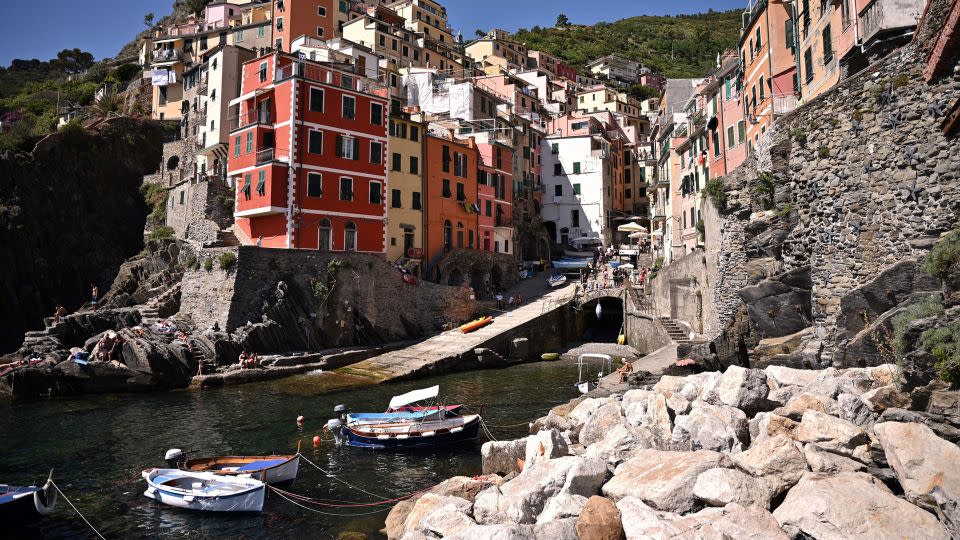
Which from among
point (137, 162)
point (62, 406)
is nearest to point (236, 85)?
point (137, 162)

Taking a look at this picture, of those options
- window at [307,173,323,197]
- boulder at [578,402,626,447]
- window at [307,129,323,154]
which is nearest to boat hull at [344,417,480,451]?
boulder at [578,402,626,447]

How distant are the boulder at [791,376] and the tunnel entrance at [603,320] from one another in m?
33.1

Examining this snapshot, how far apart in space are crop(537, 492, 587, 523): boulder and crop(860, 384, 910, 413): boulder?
19.7 ft

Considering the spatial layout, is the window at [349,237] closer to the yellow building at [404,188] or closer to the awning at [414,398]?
the yellow building at [404,188]

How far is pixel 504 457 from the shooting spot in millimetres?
15789

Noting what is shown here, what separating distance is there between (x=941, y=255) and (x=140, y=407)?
2923cm

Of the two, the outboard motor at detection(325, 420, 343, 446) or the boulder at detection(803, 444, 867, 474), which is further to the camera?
the outboard motor at detection(325, 420, 343, 446)

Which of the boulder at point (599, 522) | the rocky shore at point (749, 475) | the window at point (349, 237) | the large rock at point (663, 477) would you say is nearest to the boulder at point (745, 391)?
the rocky shore at point (749, 475)

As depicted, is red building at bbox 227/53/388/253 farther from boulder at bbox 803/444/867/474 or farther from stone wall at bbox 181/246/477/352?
boulder at bbox 803/444/867/474

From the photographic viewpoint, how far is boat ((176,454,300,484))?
16188 mm

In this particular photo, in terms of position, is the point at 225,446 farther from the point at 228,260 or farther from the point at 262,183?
the point at 262,183

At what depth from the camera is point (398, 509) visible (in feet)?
45.4

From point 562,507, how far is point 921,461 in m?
5.38

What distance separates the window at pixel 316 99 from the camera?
39.8 meters
